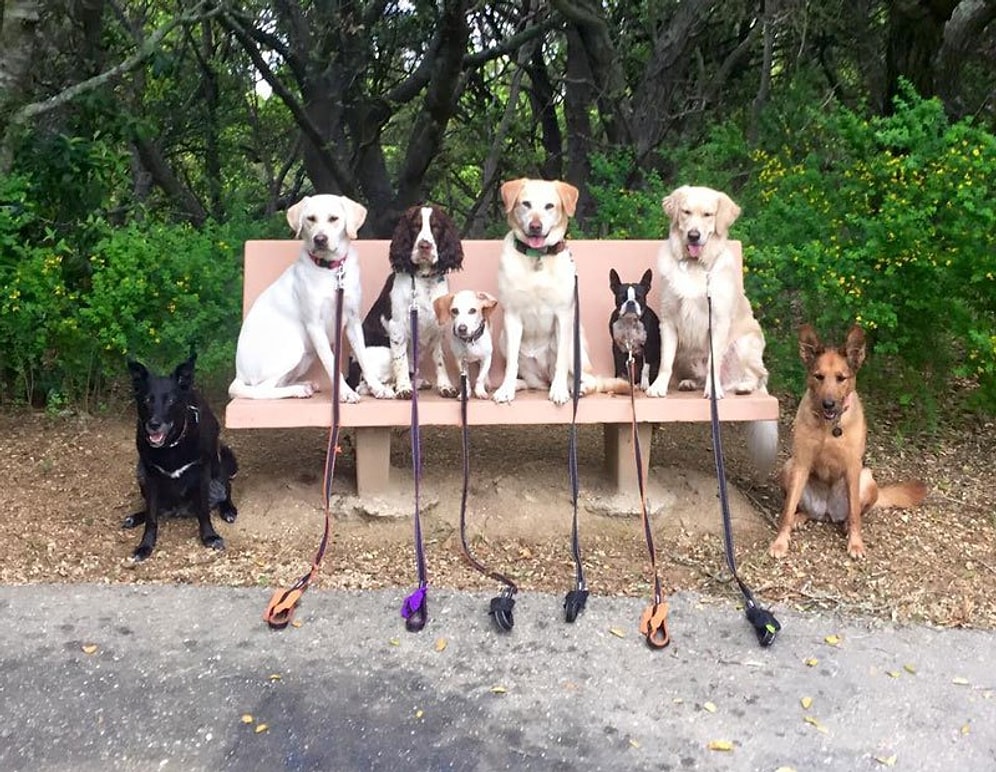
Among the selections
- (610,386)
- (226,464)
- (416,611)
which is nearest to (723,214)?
(610,386)

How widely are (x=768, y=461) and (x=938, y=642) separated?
158 cm

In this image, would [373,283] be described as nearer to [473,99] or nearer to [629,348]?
[629,348]

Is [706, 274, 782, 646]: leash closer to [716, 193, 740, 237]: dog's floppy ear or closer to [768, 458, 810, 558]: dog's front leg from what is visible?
[768, 458, 810, 558]: dog's front leg

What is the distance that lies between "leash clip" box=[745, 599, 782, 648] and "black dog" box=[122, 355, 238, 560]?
2.47 m

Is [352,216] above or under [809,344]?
above

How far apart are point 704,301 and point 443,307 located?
1303 mm

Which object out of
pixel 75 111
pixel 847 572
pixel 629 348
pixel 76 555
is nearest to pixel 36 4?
pixel 75 111

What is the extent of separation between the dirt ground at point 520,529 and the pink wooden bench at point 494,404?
11.3 inches

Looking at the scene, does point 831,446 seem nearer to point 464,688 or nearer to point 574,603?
point 574,603

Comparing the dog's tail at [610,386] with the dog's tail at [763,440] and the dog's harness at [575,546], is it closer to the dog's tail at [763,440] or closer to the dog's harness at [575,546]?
the dog's harness at [575,546]

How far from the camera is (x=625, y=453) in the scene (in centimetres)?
481

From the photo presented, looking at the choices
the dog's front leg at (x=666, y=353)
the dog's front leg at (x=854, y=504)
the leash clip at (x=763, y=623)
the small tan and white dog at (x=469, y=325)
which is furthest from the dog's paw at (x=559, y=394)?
the dog's front leg at (x=854, y=504)

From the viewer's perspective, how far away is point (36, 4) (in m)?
6.16

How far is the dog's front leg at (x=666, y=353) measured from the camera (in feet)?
15.2
